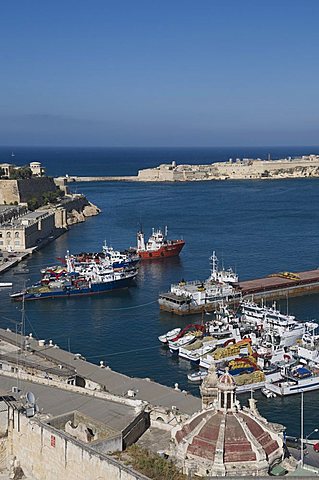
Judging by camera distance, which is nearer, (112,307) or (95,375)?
(95,375)

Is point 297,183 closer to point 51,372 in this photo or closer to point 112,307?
point 112,307

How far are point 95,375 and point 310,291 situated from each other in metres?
24.5

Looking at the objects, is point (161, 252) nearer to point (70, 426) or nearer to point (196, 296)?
point (196, 296)

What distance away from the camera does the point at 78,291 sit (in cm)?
4894

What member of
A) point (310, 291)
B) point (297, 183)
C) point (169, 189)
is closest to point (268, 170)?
point (297, 183)

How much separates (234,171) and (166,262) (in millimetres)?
103825

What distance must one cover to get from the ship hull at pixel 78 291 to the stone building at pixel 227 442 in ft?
102

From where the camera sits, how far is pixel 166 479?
14.4 m

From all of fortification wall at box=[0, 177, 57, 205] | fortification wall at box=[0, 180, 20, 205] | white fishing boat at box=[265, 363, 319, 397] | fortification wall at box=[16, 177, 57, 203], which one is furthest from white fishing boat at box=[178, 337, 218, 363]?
fortification wall at box=[16, 177, 57, 203]

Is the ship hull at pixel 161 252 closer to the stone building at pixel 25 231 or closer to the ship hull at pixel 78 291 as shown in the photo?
the ship hull at pixel 78 291

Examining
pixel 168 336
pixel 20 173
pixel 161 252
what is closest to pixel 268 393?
pixel 168 336

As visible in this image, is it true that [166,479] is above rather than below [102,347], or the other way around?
above

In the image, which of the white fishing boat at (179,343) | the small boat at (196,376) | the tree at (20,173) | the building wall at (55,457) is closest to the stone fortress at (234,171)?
the tree at (20,173)

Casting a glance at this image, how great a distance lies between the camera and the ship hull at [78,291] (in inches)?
1838
